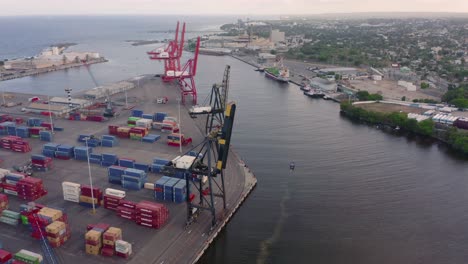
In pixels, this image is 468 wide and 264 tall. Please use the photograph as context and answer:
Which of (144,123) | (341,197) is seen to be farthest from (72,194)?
(341,197)

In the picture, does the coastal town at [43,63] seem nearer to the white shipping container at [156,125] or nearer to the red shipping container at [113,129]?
the red shipping container at [113,129]

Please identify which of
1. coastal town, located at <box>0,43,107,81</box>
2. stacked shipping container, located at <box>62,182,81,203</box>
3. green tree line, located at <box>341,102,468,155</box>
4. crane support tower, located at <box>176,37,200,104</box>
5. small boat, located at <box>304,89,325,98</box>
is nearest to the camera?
stacked shipping container, located at <box>62,182,81,203</box>

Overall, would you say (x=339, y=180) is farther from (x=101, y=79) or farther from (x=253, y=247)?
(x=101, y=79)

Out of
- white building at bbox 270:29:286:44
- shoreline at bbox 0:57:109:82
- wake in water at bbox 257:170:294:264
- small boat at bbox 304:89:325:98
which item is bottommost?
wake in water at bbox 257:170:294:264

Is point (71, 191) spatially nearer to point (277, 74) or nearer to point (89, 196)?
point (89, 196)

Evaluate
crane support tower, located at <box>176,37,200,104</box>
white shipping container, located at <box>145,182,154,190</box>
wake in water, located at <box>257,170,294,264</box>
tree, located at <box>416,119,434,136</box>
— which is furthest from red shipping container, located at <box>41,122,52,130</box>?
tree, located at <box>416,119,434,136</box>

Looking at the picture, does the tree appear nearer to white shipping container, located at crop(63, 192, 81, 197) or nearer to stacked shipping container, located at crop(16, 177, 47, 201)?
white shipping container, located at crop(63, 192, 81, 197)
